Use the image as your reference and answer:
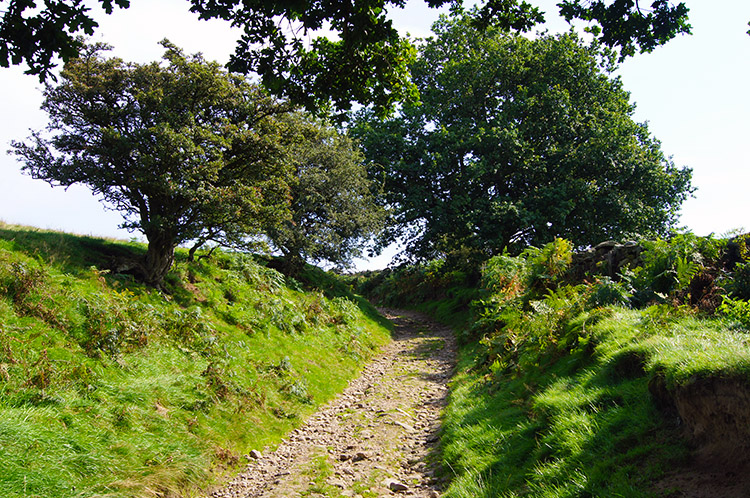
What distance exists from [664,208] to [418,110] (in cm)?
1796

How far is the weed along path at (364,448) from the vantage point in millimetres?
7121

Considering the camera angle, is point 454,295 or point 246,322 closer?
point 246,322

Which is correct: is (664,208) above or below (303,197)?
above

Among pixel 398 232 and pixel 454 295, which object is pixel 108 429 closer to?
pixel 398 232

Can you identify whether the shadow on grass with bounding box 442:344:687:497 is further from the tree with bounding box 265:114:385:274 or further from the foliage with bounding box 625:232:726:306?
the tree with bounding box 265:114:385:274

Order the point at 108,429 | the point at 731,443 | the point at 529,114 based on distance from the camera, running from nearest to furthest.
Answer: the point at 731,443, the point at 108,429, the point at 529,114

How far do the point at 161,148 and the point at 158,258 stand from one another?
3.94 meters

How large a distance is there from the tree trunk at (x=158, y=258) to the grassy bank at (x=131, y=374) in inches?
28.6

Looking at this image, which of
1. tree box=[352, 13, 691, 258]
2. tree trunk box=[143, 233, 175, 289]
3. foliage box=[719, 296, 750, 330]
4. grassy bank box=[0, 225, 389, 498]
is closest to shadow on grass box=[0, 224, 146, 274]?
grassy bank box=[0, 225, 389, 498]

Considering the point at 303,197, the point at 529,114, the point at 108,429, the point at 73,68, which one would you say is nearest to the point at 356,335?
the point at 303,197

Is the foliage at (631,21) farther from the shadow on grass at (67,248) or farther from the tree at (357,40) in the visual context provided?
the shadow on grass at (67,248)

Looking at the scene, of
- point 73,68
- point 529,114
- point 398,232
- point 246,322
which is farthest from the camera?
point 398,232

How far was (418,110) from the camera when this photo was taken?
2755 centimetres

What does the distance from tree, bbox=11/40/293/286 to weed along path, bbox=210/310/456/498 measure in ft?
23.3
